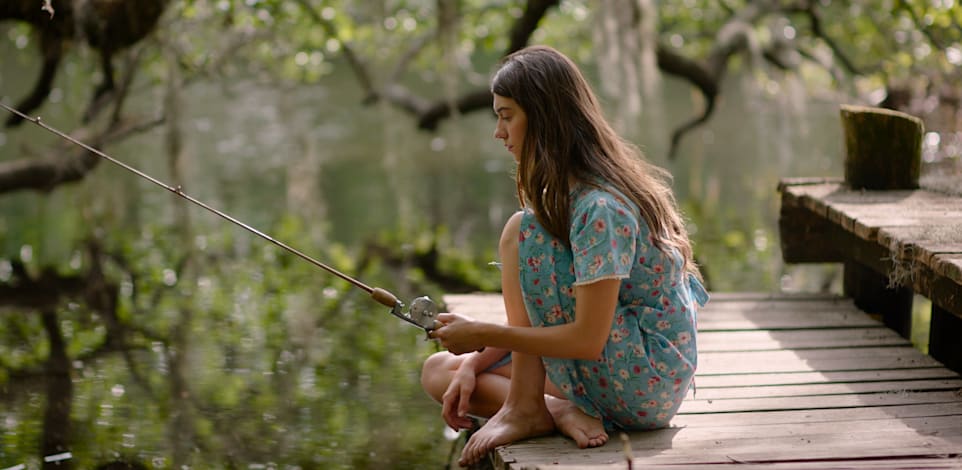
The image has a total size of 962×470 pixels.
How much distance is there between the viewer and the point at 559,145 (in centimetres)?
244

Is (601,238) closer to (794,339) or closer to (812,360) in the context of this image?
(812,360)

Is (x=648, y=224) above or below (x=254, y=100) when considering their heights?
above

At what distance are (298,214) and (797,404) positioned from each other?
7178 mm

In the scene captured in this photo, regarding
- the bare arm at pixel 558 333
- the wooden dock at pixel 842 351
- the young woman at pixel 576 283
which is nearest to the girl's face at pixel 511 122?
the young woman at pixel 576 283

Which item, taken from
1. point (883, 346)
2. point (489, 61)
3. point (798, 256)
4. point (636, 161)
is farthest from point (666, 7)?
point (489, 61)

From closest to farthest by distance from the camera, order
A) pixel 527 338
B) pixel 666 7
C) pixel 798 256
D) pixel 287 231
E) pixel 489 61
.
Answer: pixel 527 338 < pixel 798 256 < pixel 287 231 < pixel 666 7 < pixel 489 61

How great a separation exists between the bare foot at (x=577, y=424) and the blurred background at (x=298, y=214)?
40.9 inches

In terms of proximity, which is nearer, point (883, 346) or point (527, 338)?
point (527, 338)

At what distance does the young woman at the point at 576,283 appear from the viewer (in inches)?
92.9

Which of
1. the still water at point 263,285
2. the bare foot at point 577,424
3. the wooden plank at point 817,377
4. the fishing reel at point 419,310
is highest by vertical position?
the fishing reel at point 419,310

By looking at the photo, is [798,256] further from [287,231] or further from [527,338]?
[287,231]

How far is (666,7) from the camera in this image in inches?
371

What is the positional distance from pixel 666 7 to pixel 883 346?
645 centimetres

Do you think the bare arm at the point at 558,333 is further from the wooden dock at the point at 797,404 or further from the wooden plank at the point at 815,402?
the wooden plank at the point at 815,402
